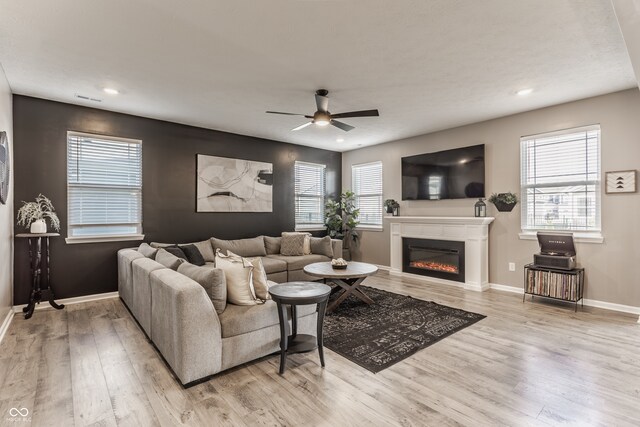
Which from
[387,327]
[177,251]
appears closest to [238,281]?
[387,327]

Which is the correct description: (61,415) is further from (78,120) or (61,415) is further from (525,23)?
(525,23)

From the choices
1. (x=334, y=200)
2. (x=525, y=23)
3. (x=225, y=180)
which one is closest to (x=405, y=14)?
(x=525, y=23)

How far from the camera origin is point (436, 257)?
5.66 meters

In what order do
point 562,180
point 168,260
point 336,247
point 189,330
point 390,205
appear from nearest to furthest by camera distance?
point 189,330, point 168,260, point 562,180, point 336,247, point 390,205

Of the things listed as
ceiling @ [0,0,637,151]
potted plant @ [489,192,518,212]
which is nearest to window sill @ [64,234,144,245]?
ceiling @ [0,0,637,151]

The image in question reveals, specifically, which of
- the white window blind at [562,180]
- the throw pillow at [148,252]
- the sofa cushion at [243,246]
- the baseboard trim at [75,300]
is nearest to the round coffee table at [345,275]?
the sofa cushion at [243,246]

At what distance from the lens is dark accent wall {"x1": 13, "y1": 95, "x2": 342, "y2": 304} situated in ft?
13.1

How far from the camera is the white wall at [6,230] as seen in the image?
3234 mm

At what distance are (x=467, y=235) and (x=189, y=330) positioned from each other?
14.6ft

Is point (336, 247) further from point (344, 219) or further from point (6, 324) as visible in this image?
point (6, 324)

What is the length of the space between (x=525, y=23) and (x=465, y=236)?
338 cm

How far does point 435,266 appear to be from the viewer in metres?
5.63

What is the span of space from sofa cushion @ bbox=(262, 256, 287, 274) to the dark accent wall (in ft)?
3.77

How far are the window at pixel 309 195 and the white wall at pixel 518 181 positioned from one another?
1505mm
